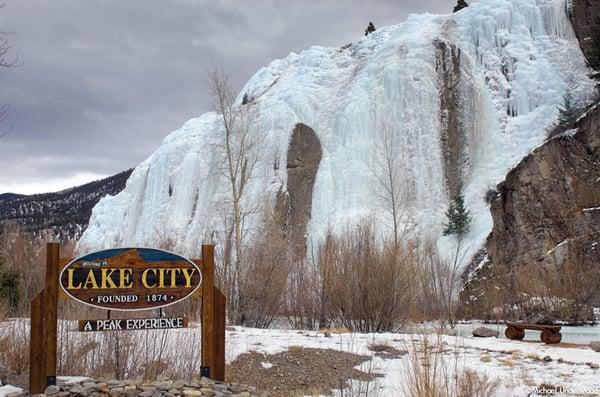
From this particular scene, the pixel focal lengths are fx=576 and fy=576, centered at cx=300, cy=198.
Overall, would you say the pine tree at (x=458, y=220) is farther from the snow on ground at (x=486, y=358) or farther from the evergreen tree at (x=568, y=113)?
the snow on ground at (x=486, y=358)

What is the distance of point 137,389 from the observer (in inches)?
220

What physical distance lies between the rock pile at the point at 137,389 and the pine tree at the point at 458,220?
2482 centimetres

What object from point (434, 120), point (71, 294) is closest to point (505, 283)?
point (434, 120)

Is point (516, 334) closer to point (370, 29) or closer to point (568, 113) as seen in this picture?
point (568, 113)

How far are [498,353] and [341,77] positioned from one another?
32.0 meters

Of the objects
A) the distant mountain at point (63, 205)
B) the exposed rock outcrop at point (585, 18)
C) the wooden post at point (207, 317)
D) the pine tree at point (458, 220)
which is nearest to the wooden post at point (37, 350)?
the wooden post at point (207, 317)

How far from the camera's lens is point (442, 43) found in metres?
35.6

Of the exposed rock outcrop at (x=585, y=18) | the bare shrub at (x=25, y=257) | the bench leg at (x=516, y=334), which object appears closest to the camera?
the bench leg at (x=516, y=334)

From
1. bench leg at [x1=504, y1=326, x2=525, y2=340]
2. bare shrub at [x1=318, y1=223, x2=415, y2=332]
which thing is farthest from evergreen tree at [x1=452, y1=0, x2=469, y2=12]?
bench leg at [x1=504, y1=326, x2=525, y2=340]

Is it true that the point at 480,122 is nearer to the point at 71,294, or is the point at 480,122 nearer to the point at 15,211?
the point at 71,294

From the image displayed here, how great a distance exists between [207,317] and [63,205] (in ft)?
399

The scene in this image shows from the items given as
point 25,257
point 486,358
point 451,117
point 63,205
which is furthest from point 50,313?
point 63,205

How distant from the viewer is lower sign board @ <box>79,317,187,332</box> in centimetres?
582

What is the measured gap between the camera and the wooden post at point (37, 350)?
5664 mm
